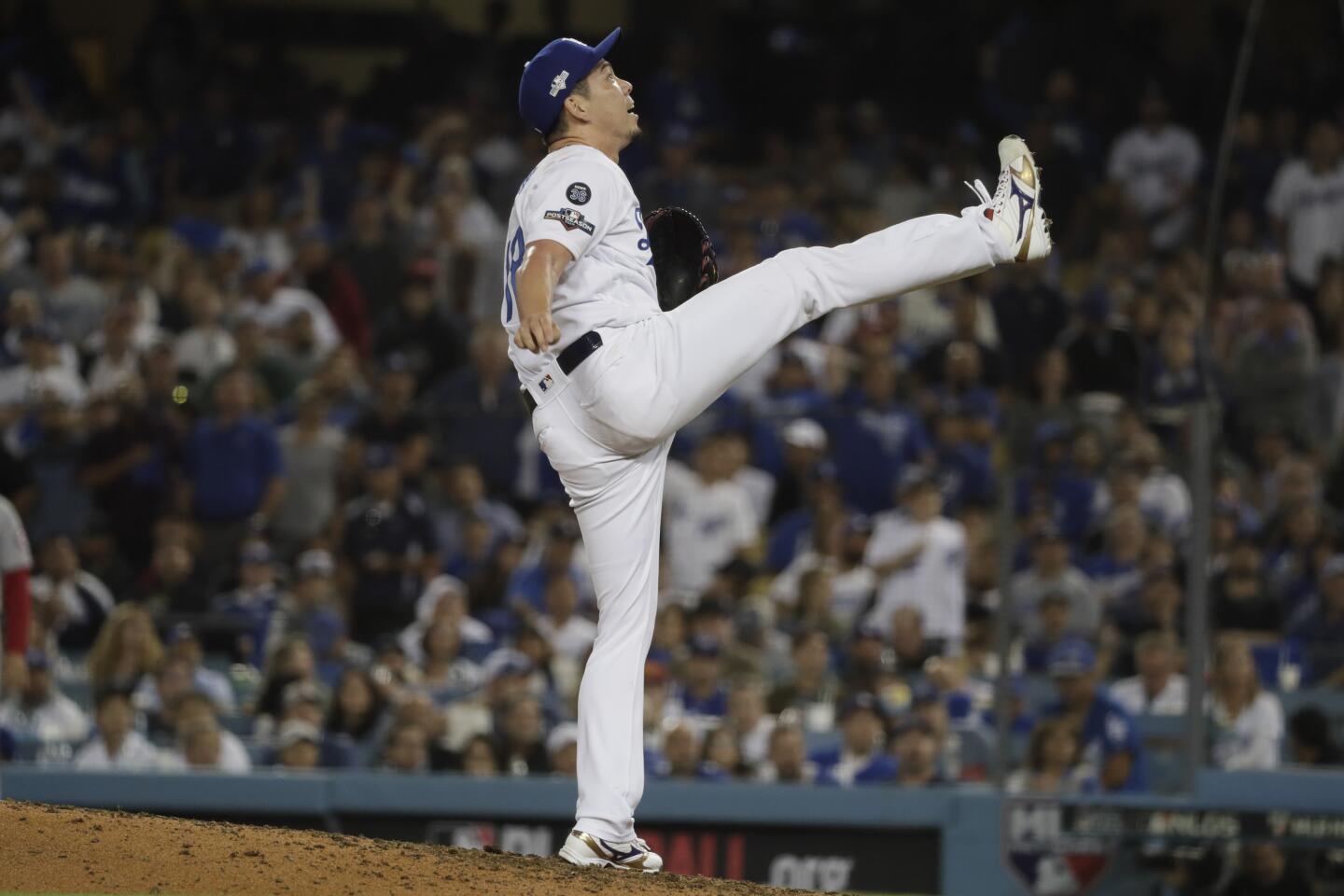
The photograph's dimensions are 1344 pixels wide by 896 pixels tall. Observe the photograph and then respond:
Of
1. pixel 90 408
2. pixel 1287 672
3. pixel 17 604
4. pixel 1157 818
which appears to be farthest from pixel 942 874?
pixel 90 408

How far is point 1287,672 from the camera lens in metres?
8.48

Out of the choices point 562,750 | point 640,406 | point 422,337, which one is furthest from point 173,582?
point 640,406

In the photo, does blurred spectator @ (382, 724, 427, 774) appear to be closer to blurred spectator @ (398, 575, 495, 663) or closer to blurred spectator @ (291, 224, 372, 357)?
blurred spectator @ (398, 575, 495, 663)

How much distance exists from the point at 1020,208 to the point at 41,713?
562cm

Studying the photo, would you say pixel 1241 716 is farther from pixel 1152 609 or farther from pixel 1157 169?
pixel 1157 169

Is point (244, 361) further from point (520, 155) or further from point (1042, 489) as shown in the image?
point (1042, 489)

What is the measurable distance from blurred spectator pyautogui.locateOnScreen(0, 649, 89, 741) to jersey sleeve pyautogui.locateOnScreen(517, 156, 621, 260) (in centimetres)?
493

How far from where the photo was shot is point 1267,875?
8000mm

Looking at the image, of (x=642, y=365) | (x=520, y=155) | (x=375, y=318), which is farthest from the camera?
(x=520, y=155)

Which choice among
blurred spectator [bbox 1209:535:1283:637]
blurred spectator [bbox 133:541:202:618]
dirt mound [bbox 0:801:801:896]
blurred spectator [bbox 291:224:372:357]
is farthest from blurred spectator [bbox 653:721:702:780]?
blurred spectator [bbox 291:224:372:357]

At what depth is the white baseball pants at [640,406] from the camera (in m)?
4.93

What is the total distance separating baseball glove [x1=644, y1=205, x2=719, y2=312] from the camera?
17.9ft

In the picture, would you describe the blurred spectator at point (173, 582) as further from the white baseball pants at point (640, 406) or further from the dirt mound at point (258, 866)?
the white baseball pants at point (640, 406)

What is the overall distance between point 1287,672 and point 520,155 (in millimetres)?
7440
